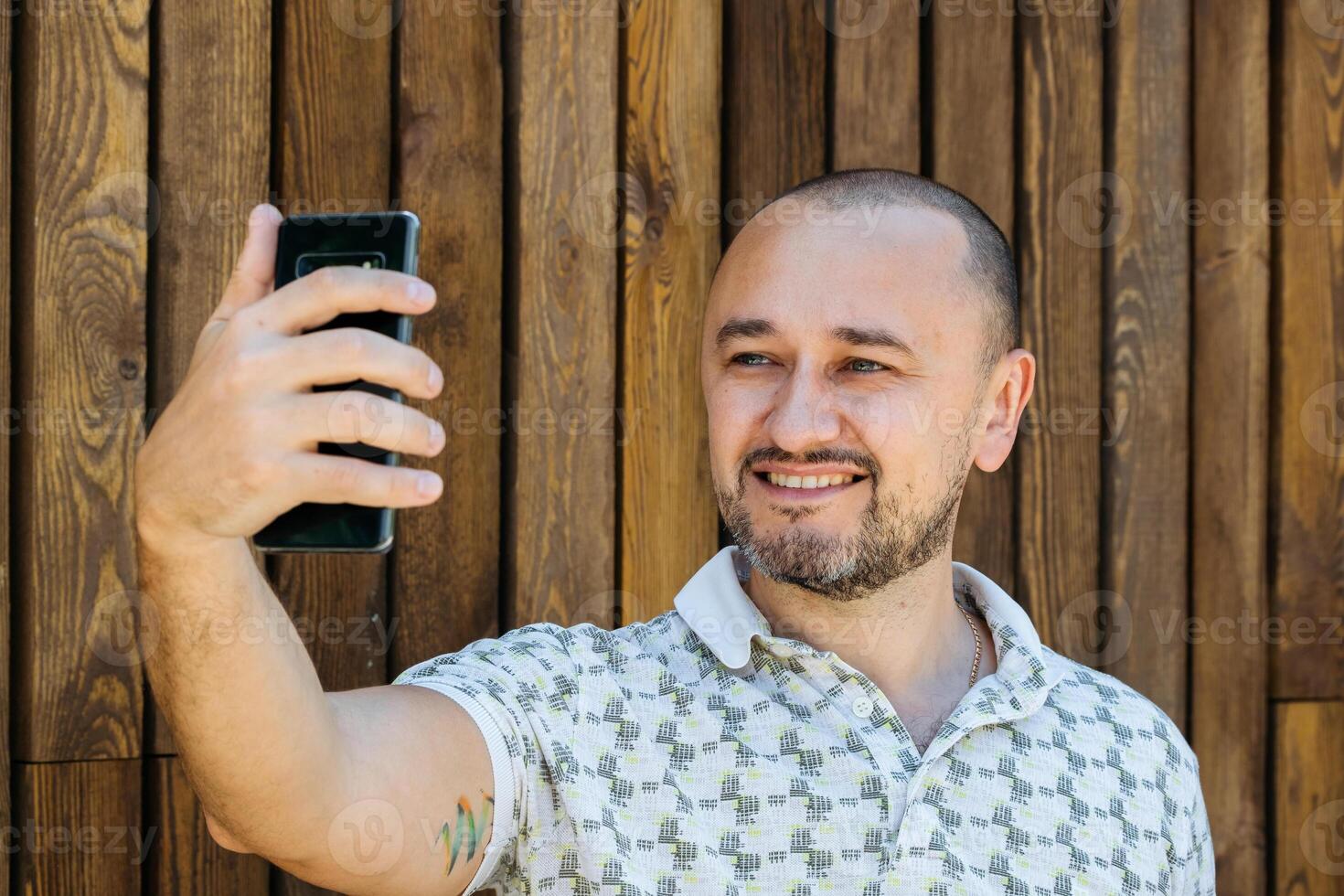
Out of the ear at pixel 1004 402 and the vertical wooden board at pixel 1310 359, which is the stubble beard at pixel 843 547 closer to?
the ear at pixel 1004 402

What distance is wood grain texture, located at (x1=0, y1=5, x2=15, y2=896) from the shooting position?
1.78m

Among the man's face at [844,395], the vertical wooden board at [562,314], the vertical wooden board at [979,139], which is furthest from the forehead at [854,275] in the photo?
the vertical wooden board at [979,139]

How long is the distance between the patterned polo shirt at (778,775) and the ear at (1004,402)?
0.33 metres

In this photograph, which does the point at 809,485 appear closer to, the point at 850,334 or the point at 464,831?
the point at 850,334

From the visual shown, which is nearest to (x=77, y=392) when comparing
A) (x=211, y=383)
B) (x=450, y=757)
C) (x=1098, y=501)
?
(x=450, y=757)

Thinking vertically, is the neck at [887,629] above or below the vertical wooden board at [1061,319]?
below

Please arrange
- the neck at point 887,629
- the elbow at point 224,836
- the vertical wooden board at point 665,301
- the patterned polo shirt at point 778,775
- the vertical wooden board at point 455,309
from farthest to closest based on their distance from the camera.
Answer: the vertical wooden board at point 665,301 < the vertical wooden board at point 455,309 < the neck at point 887,629 < the patterned polo shirt at point 778,775 < the elbow at point 224,836

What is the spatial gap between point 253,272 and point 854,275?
3.16ft

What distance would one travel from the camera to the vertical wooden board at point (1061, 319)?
2.42m

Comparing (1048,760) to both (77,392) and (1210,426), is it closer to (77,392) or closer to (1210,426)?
(1210,426)

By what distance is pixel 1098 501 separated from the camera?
247cm

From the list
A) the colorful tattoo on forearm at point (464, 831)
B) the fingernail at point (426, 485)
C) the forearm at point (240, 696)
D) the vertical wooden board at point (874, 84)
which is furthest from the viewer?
the vertical wooden board at point (874, 84)

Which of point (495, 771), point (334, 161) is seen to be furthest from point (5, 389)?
point (495, 771)

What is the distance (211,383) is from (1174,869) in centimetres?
143
